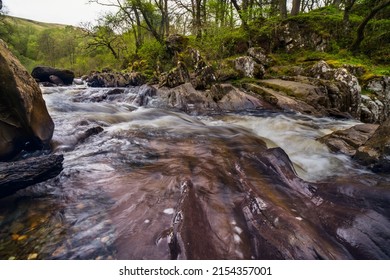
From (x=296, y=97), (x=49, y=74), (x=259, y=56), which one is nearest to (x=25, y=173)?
(x=296, y=97)

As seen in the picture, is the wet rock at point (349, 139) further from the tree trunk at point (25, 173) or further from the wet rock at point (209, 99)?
the tree trunk at point (25, 173)

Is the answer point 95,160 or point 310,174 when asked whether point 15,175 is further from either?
point 310,174

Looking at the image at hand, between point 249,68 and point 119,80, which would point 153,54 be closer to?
point 119,80

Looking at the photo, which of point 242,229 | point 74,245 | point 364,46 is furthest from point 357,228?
point 364,46

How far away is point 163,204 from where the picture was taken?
267 cm

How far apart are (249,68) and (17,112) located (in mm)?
10793

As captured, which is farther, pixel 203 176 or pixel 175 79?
pixel 175 79

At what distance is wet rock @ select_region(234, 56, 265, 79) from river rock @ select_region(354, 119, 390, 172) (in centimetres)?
835

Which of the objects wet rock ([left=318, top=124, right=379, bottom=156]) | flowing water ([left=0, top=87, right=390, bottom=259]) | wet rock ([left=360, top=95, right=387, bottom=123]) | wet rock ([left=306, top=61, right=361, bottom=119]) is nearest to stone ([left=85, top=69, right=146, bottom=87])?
wet rock ([left=306, top=61, right=361, bottom=119])

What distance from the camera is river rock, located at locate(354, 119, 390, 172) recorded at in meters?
4.12

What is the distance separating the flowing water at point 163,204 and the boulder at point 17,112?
54cm

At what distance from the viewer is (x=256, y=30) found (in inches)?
627

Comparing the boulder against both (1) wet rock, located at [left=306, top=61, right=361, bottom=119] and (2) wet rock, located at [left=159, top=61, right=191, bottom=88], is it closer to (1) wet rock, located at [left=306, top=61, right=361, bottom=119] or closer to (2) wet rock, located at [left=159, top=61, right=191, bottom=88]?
(2) wet rock, located at [left=159, top=61, right=191, bottom=88]
